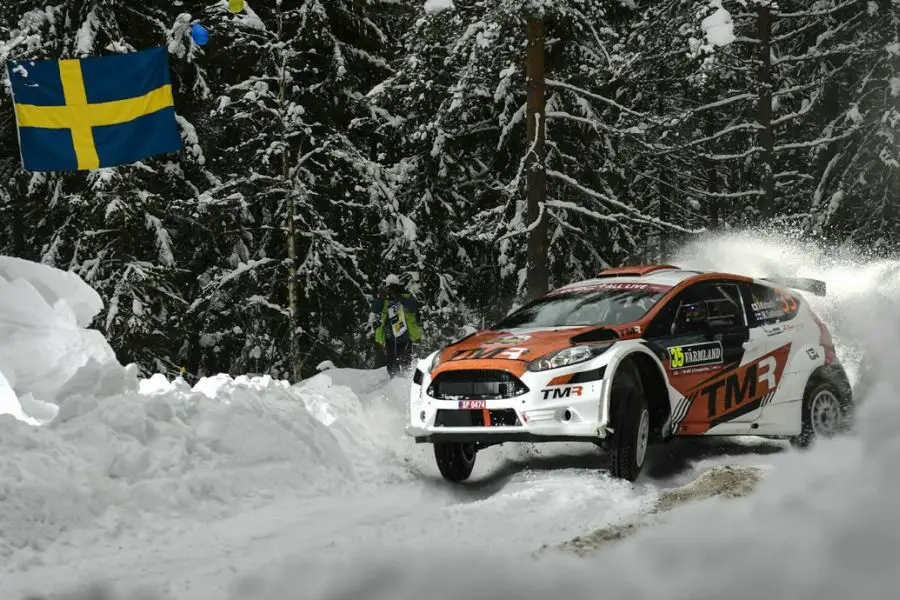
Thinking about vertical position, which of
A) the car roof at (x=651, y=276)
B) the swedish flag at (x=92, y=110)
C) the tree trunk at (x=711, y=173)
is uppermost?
the swedish flag at (x=92, y=110)

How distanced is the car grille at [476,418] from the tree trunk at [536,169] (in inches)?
397

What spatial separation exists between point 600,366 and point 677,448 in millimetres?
2674

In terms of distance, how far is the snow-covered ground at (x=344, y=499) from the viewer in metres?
4.71

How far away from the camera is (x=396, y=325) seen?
16.4 m

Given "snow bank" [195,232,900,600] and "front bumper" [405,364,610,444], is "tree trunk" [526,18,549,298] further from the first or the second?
"snow bank" [195,232,900,600]

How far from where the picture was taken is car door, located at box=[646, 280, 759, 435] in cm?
849

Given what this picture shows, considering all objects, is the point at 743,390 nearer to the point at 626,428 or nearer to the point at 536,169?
the point at 626,428

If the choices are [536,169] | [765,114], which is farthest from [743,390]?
[765,114]

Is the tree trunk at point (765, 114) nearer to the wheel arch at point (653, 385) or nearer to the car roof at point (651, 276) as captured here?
the car roof at point (651, 276)

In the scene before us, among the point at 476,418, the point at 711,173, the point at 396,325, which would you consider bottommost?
the point at 711,173

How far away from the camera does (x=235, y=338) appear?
23531mm

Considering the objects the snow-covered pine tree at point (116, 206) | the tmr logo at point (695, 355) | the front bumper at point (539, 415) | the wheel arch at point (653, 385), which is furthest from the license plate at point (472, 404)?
the snow-covered pine tree at point (116, 206)

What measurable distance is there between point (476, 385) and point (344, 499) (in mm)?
1367

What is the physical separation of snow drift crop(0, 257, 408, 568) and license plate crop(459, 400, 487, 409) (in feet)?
4.18
